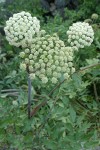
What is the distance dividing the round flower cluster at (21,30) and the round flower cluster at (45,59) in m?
0.04

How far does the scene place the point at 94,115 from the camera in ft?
12.2

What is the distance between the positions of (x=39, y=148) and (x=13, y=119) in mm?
237

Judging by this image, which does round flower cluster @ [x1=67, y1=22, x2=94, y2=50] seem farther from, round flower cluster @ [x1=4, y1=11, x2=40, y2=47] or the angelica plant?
round flower cluster @ [x1=4, y1=11, x2=40, y2=47]

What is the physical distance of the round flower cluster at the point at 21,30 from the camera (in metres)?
1.87

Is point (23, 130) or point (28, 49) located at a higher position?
point (28, 49)

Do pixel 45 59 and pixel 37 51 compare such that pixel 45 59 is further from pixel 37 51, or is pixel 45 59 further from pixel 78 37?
pixel 78 37

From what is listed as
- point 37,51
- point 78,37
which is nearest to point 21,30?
point 37,51

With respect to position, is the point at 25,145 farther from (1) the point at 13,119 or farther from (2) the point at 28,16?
(2) the point at 28,16

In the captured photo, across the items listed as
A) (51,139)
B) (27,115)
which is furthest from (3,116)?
(51,139)

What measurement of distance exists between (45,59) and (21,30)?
0.16m

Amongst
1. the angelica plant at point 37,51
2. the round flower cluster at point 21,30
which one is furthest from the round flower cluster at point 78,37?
the round flower cluster at point 21,30

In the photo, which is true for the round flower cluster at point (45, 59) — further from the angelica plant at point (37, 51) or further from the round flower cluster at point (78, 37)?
the round flower cluster at point (78, 37)

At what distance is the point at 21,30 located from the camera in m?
1.88

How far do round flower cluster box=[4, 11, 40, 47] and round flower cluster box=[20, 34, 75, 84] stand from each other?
0.04 m
